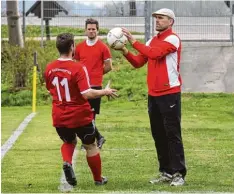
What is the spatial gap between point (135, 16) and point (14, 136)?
11454mm

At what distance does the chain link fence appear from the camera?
22766 millimetres

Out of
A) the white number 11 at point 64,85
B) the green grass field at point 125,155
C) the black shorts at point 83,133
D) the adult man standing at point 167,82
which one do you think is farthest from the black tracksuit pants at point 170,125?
the white number 11 at point 64,85

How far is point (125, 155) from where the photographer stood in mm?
10680

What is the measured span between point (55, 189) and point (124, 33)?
2.01m

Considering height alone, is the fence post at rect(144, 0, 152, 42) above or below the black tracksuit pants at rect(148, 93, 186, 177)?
above

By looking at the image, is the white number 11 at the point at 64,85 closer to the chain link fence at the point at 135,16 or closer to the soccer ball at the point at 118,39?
the soccer ball at the point at 118,39

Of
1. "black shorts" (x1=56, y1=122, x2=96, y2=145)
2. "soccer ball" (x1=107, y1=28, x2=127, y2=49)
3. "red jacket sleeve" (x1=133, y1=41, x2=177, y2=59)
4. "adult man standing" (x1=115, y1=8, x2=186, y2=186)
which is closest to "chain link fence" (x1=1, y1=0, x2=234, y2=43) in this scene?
"soccer ball" (x1=107, y1=28, x2=127, y2=49)

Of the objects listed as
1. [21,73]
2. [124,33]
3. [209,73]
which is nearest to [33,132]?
[124,33]

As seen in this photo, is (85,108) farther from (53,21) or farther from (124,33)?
(53,21)

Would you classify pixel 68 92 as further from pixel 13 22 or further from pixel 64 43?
pixel 13 22

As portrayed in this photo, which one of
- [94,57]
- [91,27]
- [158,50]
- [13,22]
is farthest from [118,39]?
[13,22]

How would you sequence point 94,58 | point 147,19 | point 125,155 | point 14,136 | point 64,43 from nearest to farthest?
point 64,43 < point 125,155 < point 94,58 < point 14,136 < point 147,19

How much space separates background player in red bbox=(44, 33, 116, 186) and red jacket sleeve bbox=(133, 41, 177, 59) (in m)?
0.69

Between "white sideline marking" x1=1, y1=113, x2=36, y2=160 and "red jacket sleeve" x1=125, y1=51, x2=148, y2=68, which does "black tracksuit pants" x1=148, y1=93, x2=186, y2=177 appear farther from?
"white sideline marking" x1=1, y1=113, x2=36, y2=160
